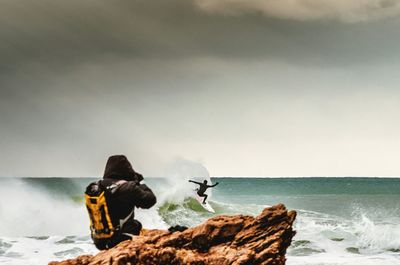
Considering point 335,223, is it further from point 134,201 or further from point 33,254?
point 134,201

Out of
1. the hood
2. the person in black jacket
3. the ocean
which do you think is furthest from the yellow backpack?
the ocean

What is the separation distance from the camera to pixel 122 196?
21.9ft

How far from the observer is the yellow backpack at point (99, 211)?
6.72 m

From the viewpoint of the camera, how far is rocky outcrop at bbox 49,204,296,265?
664 cm

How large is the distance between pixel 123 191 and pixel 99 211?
0.40 metres

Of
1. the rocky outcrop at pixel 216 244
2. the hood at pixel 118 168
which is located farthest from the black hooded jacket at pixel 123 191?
the rocky outcrop at pixel 216 244

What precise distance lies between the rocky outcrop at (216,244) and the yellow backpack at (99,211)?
0.27 metres

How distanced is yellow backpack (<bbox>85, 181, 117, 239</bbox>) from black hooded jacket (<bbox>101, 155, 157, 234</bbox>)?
6 cm

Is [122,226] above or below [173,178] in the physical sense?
below

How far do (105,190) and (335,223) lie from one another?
2707 centimetres

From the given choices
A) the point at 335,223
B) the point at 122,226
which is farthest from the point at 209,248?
the point at 335,223

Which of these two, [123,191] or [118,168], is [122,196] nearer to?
[123,191]

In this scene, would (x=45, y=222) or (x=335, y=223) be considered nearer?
(x=335, y=223)

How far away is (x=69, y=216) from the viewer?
35531mm
